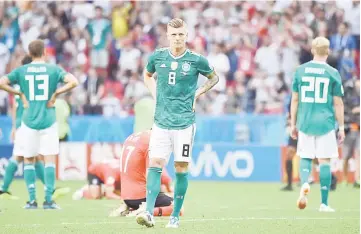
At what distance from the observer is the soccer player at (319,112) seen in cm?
1477

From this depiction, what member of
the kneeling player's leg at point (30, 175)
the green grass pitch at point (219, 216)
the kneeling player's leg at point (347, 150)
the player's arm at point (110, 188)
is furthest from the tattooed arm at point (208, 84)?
the kneeling player's leg at point (347, 150)

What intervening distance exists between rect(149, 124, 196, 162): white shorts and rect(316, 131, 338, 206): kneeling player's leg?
11.5 feet

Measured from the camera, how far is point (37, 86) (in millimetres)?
14820

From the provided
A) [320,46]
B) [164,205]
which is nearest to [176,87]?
[164,205]

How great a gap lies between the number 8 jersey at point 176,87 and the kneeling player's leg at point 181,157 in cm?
8

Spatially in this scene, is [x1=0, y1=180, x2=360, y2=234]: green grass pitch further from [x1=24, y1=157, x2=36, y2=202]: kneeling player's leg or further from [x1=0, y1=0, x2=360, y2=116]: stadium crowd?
[x1=0, y1=0, x2=360, y2=116]: stadium crowd

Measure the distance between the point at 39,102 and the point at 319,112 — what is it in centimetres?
385

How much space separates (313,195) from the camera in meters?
18.5

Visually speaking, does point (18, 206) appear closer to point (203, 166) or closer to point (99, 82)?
point (203, 166)

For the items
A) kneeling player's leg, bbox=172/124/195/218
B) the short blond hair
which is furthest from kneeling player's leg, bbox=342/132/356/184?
kneeling player's leg, bbox=172/124/195/218

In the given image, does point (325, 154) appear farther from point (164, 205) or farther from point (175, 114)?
point (175, 114)

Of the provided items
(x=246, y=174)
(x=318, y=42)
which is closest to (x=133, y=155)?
(x=318, y=42)

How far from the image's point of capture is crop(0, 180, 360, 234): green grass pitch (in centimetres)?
1169

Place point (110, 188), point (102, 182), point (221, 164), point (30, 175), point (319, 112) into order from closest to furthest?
point (319, 112) < point (30, 175) < point (110, 188) < point (102, 182) < point (221, 164)
